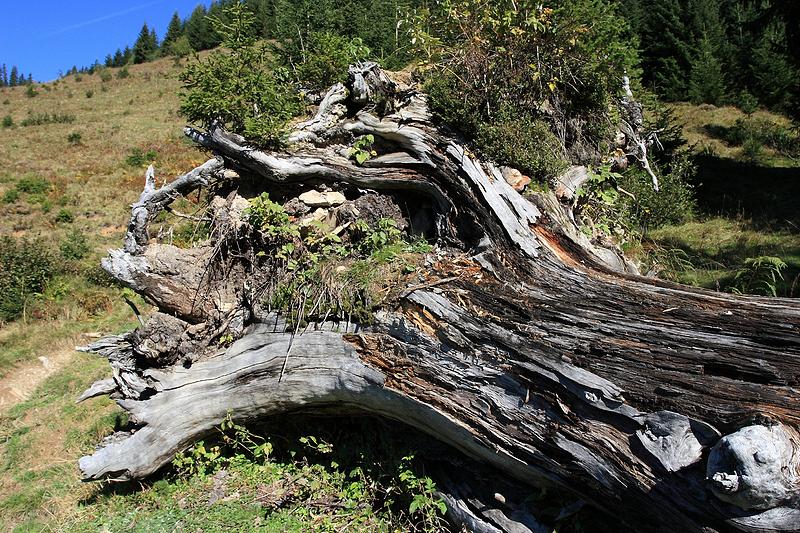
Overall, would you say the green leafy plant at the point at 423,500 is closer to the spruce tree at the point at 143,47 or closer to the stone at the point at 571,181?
the stone at the point at 571,181

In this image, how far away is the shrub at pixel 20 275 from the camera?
13.8m

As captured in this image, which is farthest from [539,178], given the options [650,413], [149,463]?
[149,463]

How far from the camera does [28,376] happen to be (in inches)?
425

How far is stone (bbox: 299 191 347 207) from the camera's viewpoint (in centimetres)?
704

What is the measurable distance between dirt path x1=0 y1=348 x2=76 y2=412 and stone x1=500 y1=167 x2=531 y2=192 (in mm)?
9769

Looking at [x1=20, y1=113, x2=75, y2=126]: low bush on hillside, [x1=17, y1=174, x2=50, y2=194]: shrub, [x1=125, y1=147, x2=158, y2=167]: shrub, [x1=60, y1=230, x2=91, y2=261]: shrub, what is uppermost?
[x1=20, y1=113, x2=75, y2=126]: low bush on hillside

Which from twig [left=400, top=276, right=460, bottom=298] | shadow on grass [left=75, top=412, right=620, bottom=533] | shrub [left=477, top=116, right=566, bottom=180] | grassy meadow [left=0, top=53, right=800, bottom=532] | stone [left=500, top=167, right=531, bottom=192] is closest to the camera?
shadow on grass [left=75, top=412, right=620, bottom=533]

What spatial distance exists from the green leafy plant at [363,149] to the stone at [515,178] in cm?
175

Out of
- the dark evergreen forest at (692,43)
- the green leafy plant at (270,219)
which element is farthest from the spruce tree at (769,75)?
the green leafy plant at (270,219)

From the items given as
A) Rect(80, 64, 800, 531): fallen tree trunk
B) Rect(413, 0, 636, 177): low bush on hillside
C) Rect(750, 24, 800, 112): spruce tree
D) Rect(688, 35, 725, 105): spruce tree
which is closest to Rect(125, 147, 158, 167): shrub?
Rect(80, 64, 800, 531): fallen tree trunk

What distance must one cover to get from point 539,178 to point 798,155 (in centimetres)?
1988

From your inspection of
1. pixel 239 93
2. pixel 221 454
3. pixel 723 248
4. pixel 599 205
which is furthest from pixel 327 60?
pixel 723 248

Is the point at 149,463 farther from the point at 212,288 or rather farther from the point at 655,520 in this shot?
the point at 655,520

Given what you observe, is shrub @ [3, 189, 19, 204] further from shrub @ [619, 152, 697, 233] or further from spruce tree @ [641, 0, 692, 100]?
spruce tree @ [641, 0, 692, 100]
